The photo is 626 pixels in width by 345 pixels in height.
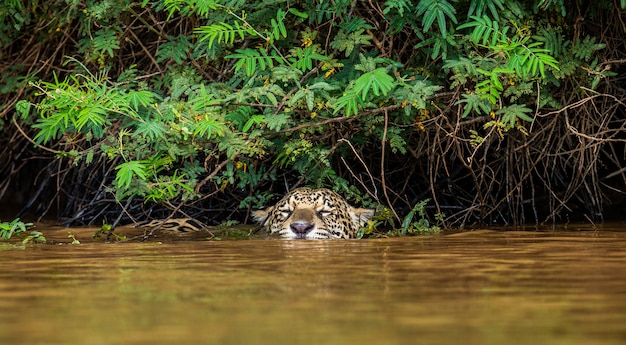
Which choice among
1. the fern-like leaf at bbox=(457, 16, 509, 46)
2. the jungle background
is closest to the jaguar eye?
the jungle background

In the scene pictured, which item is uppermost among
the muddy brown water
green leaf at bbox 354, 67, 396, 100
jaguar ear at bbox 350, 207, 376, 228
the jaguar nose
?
green leaf at bbox 354, 67, 396, 100

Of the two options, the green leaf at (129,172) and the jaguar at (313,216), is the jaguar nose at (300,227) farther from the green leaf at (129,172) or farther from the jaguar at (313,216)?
the green leaf at (129,172)

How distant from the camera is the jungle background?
6855 mm

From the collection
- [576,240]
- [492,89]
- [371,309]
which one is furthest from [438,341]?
[492,89]

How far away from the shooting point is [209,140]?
717 cm

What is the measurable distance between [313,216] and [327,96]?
0.76m

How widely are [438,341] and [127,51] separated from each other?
6716mm

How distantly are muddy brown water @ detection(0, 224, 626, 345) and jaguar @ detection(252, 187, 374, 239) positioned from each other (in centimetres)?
104

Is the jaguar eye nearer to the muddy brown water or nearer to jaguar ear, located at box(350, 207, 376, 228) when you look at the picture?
jaguar ear, located at box(350, 207, 376, 228)

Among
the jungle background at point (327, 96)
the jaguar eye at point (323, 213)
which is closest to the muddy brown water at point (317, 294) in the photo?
the jungle background at point (327, 96)

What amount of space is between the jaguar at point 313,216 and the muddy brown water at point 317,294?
1.04m

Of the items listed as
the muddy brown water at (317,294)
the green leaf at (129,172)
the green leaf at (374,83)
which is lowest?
the muddy brown water at (317,294)

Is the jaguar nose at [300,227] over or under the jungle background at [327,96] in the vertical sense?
under

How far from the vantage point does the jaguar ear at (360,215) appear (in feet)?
25.2
